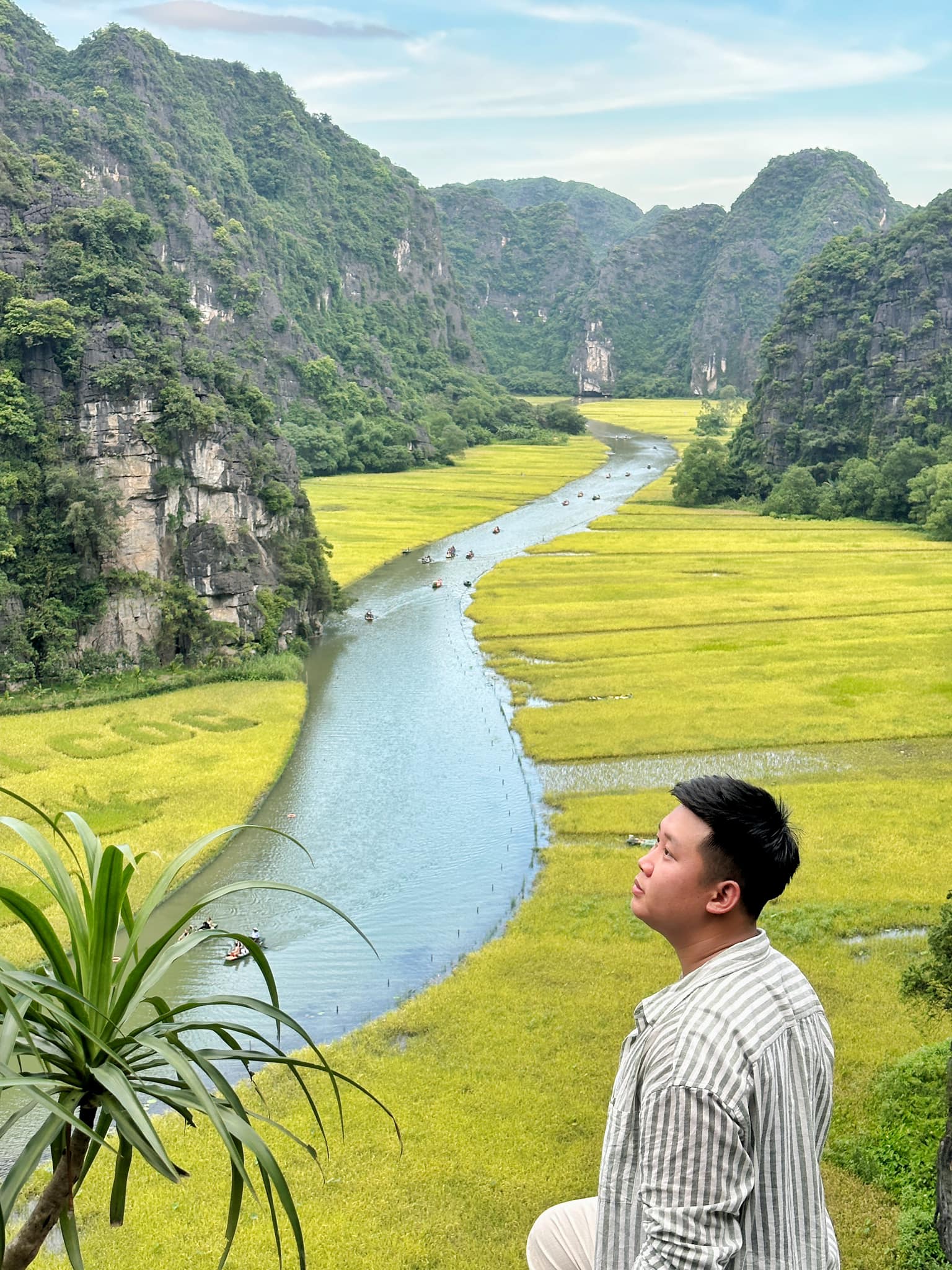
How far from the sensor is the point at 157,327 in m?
41.6

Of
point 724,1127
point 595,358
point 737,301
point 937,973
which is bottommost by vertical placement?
point 937,973

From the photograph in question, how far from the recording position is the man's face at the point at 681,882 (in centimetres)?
365

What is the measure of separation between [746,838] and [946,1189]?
7.17 meters

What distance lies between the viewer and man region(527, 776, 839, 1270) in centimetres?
316

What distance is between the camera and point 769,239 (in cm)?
18725

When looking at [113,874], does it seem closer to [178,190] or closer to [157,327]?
[157,327]

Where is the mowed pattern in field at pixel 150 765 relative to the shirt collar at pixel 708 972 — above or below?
below

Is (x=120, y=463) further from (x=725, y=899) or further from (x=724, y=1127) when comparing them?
(x=724, y=1127)

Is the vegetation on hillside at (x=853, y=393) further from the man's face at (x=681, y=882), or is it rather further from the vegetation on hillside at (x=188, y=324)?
the man's face at (x=681, y=882)

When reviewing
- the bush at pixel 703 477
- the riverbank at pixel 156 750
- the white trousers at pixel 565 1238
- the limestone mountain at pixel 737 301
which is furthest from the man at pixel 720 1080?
the limestone mountain at pixel 737 301

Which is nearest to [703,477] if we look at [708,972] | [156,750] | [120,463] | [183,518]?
[183,518]

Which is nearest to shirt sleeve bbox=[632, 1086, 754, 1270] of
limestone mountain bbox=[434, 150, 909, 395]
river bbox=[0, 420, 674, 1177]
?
river bbox=[0, 420, 674, 1177]

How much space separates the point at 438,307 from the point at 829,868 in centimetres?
14388

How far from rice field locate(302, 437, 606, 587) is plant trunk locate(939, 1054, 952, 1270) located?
45488mm
